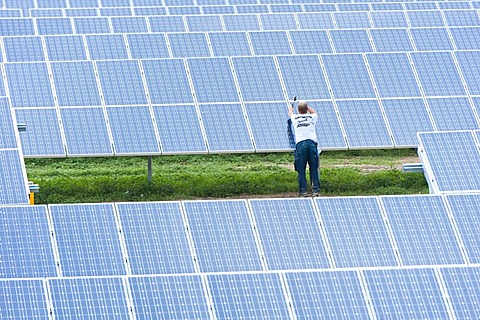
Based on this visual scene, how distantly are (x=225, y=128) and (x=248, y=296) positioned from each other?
8685 mm

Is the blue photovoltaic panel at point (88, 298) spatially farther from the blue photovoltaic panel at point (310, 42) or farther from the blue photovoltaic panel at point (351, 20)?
the blue photovoltaic panel at point (351, 20)

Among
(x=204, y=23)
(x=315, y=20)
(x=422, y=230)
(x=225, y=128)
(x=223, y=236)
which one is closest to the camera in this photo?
(x=223, y=236)

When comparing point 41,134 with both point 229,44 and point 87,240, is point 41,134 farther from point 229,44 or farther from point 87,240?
point 87,240

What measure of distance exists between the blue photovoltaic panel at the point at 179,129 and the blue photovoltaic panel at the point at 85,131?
3.62ft

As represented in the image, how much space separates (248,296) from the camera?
17.2m

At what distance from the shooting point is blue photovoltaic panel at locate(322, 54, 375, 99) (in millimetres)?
26844

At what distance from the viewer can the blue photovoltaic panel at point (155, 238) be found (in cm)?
1866

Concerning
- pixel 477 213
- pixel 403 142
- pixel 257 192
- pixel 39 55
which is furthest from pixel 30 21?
pixel 477 213

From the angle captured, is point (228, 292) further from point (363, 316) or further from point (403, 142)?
point (403, 142)

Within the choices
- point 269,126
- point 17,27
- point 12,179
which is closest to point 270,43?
point 269,126

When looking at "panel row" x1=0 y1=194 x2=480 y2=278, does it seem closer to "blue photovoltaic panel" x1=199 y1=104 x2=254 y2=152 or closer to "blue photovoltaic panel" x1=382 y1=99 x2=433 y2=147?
"blue photovoltaic panel" x1=199 y1=104 x2=254 y2=152

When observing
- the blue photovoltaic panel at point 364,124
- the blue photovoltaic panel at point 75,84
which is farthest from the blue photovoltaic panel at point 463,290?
the blue photovoltaic panel at point 75,84

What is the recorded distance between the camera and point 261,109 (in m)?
26.2

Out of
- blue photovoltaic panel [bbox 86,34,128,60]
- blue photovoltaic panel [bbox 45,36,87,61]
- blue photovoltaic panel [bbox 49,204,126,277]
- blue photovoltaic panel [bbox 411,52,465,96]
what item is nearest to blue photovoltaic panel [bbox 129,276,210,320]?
blue photovoltaic panel [bbox 49,204,126,277]
